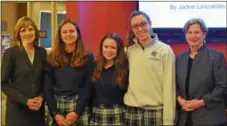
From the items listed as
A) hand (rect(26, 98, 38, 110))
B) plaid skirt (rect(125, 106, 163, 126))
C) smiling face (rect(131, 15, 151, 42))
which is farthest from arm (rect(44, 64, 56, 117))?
smiling face (rect(131, 15, 151, 42))

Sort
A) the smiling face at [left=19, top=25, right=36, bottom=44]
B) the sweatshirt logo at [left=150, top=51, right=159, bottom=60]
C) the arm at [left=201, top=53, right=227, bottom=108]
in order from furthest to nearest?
the smiling face at [left=19, top=25, right=36, bottom=44] < the sweatshirt logo at [left=150, top=51, right=159, bottom=60] < the arm at [left=201, top=53, right=227, bottom=108]

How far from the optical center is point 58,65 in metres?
2.64

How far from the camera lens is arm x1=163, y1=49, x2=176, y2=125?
8.13 ft

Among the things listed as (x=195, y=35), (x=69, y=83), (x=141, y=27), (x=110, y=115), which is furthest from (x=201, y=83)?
(x=69, y=83)

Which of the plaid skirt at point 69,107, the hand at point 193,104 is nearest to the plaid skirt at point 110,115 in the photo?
the plaid skirt at point 69,107

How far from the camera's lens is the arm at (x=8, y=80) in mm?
2676

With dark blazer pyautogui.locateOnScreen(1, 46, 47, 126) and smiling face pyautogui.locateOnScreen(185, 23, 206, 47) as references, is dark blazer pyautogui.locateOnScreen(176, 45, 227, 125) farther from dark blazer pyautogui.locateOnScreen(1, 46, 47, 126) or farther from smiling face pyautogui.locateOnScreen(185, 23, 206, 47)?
dark blazer pyautogui.locateOnScreen(1, 46, 47, 126)

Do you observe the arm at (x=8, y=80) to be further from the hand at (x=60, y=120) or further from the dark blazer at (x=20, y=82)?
the hand at (x=60, y=120)

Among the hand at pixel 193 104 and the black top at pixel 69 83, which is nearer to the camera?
the hand at pixel 193 104

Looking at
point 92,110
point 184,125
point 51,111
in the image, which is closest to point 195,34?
point 184,125

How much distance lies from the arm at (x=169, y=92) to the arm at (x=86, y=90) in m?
0.58

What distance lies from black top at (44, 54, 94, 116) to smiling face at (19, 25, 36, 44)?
0.28 metres

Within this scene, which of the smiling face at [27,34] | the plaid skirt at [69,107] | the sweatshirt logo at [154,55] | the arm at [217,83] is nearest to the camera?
the arm at [217,83]

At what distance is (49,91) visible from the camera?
8.77 ft
